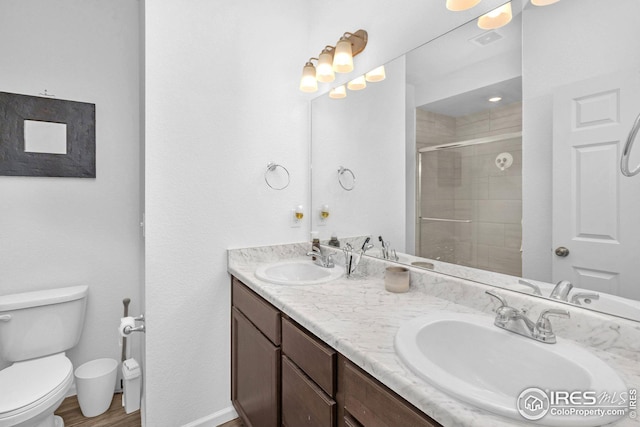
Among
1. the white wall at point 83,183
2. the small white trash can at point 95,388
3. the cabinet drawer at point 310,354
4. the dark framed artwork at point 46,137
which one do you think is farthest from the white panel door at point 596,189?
the dark framed artwork at point 46,137

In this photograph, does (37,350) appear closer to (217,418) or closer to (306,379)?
(217,418)

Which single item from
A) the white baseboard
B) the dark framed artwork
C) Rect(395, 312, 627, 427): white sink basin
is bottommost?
the white baseboard

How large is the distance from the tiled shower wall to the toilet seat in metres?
1.82

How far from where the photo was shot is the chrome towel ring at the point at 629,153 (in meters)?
Result: 0.77

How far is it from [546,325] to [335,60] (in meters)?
1.49

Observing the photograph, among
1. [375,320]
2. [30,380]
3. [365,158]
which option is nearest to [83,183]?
[30,380]

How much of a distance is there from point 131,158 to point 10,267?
93cm

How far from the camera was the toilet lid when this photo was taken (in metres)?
1.31

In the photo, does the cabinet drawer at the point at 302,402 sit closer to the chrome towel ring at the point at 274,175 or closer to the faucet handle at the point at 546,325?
the faucet handle at the point at 546,325

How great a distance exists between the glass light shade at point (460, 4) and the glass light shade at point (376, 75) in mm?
439

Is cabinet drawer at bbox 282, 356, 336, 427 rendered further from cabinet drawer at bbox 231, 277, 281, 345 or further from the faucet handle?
the faucet handle

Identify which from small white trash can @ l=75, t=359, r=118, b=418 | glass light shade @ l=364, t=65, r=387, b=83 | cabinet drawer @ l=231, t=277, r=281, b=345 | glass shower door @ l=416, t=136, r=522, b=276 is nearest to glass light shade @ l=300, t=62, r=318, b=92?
glass light shade @ l=364, t=65, r=387, b=83

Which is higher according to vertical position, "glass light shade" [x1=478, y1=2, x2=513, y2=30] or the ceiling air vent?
"glass light shade" [x1=478, y1=2, x2=513, y2=30]

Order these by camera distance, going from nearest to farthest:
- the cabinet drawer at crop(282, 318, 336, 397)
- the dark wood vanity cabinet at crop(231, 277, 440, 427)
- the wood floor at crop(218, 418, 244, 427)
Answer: the dark wood vanity cabinet at crop(231, 277, 440, 427) → the cabinet drawer at crop(282, 318, 336, 397) → the wood floor at crop(218, 418, 244, 427)
